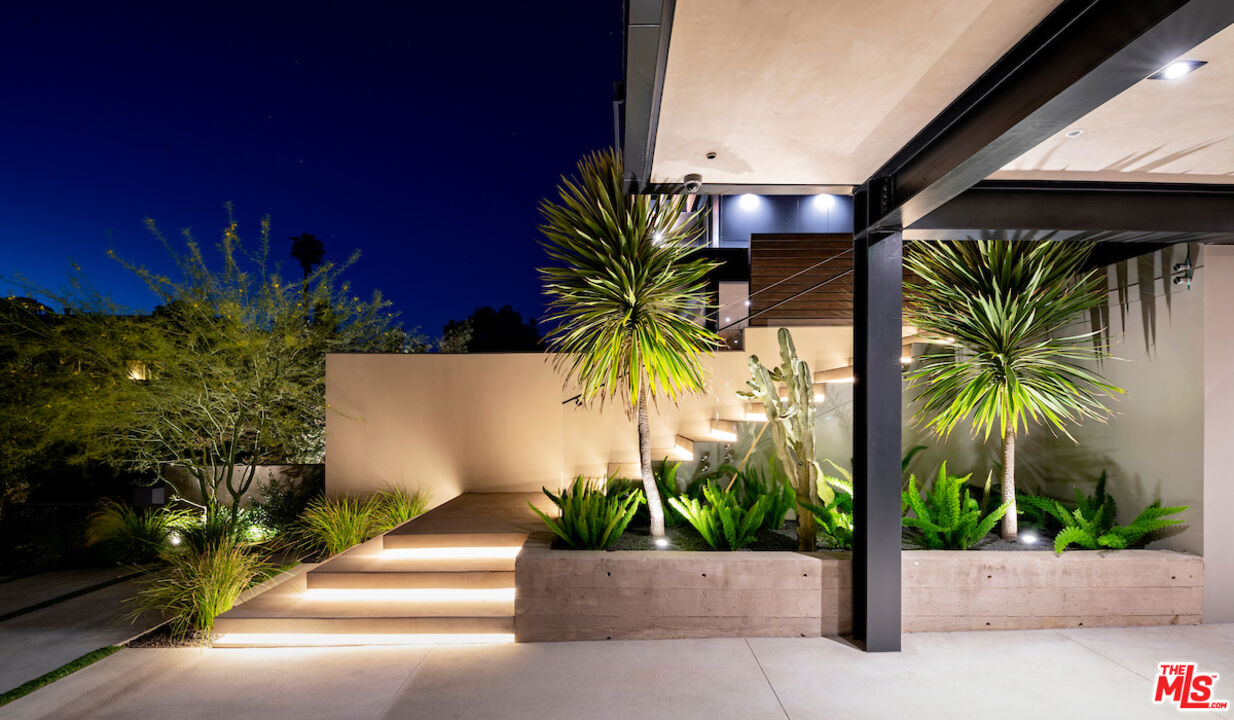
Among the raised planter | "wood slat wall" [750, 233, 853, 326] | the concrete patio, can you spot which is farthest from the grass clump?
"wood slat wall" [750, 233, 853, 326]

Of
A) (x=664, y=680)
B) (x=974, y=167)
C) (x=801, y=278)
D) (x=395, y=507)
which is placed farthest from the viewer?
(x=801, y=278)

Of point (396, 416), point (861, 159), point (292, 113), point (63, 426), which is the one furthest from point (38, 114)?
point (861, 159)

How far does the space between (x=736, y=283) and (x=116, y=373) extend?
769 cm

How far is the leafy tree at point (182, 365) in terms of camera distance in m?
5.20

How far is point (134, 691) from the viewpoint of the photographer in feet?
8.78

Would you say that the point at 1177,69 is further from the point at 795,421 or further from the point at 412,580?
the point at 412,580

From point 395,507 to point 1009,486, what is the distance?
4.90 meters

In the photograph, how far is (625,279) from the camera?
3.56m

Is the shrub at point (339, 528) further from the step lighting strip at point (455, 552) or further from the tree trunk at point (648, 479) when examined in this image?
the tree trunk at point (648, 479)

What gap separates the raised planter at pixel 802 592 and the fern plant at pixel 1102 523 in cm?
10

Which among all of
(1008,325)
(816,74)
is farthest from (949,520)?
(816,74)

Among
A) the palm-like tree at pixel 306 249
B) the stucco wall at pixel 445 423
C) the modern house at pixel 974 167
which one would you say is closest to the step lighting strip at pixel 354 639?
the modern house at pixel 974 167

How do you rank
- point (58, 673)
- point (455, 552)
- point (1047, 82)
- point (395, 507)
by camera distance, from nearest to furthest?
point (1047, 82)
point (58, 673)
point (455, 552)
point (395, 507)

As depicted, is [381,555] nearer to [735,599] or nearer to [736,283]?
[735,599]
